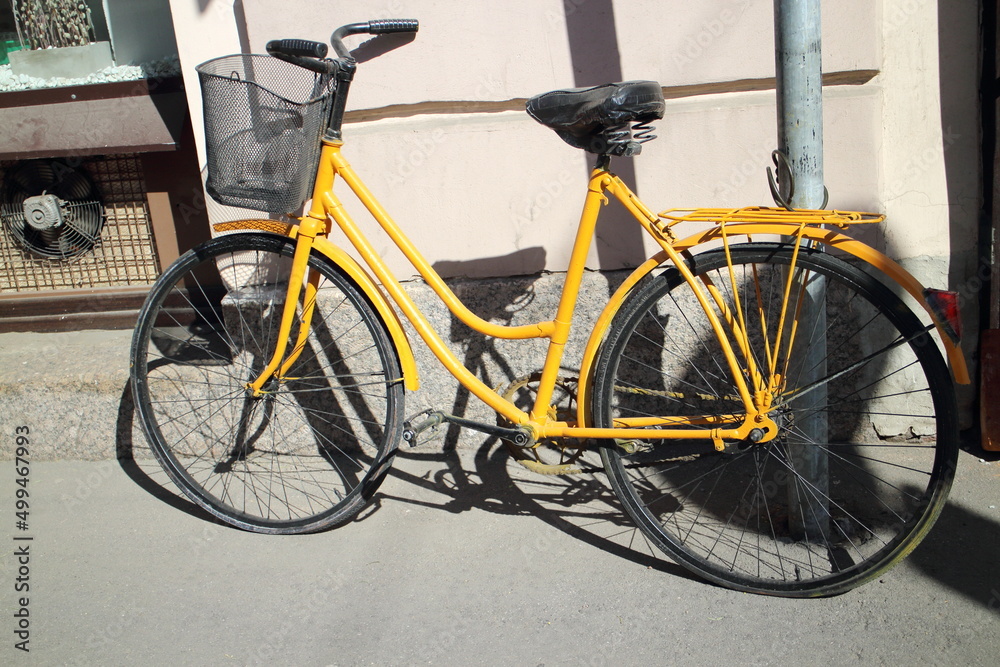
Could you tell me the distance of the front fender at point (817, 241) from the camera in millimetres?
2197

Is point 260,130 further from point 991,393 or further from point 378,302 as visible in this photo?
point 991,393

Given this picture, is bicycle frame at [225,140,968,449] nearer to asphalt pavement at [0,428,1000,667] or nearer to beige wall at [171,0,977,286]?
asphalt pavement at [0,428,1000,667]

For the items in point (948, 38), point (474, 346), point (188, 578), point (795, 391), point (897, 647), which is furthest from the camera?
point (474, 346)

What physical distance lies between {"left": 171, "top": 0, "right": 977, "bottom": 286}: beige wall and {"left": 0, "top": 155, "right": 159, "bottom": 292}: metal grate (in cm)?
103

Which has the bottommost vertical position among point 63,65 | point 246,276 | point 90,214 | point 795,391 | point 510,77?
point 795,391

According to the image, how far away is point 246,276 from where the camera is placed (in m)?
3.48

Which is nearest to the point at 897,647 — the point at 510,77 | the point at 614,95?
the point at 614,95

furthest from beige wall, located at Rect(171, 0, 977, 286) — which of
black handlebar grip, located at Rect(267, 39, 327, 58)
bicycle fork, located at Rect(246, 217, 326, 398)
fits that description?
black handlebar grip, located at Rect(267, 39, 327, 58)

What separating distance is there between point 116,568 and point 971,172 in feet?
12.1

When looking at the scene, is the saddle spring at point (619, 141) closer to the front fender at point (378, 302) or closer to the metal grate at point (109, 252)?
the front fender at point (378, 302)

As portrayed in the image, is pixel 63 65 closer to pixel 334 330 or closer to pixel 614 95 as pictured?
pixel 334 330

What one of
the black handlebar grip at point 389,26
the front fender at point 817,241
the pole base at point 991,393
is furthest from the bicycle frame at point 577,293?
the pole base at point 991,393

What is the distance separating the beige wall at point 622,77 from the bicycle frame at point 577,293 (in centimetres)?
66

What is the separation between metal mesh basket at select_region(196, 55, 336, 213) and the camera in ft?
8.09
